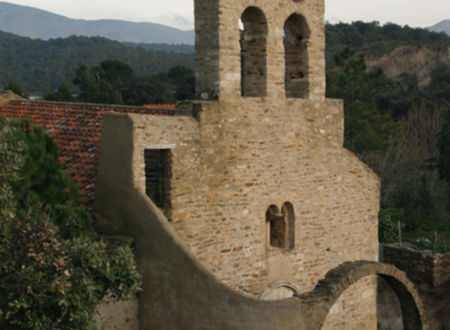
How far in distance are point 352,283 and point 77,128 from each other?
19.5 ft

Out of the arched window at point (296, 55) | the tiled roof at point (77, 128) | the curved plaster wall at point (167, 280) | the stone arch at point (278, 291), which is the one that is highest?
the arched window at point (296, 55)

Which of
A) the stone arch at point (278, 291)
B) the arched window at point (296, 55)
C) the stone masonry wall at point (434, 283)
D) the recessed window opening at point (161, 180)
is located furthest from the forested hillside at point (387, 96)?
the recessed window opening at point (161, 180)

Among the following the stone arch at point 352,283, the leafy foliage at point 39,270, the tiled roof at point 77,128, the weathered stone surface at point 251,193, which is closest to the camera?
the leafy foliage at point 39,270

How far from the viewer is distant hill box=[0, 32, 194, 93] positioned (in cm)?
6178

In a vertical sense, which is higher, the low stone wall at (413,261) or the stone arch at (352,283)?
the stone arch at (352,283)

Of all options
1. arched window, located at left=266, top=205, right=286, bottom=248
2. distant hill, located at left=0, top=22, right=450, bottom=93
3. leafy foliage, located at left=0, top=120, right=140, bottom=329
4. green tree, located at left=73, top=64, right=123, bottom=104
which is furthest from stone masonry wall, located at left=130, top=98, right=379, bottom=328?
distant hill, located at left=0, top=22, right=450, bottom=93

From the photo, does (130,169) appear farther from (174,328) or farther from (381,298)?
(381,298)

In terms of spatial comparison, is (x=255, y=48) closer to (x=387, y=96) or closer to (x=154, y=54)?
(x=387, y=96)

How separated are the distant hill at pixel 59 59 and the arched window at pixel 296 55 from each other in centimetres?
4892

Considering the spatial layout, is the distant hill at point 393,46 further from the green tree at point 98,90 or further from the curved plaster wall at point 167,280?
the curved plaster wall at point 167,280

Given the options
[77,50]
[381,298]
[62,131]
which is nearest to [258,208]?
[62,131]

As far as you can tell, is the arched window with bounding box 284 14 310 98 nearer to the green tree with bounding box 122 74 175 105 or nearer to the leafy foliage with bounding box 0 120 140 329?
the leafy foliage with bounding box 0 120 140 329

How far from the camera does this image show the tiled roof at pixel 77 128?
351 inches

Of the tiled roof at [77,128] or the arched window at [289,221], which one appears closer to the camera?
the tiled roof at [77,128]
